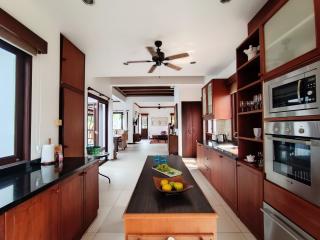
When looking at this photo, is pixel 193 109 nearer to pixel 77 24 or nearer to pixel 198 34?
pixel 198 34

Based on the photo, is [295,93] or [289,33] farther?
[289,33]

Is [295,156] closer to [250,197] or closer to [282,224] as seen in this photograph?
[282,224]

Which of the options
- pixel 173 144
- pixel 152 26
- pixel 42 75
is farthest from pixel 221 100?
pixel 173 144

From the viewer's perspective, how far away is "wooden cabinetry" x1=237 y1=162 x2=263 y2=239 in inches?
86.0

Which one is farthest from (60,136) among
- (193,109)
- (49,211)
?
(193,109)

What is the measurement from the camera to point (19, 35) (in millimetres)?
1999

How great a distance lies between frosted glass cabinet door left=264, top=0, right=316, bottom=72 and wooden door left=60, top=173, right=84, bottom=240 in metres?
2.29

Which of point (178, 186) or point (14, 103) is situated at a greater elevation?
point (14, 103)

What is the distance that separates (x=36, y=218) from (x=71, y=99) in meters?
2.15

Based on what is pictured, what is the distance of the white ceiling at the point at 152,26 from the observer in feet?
7.89

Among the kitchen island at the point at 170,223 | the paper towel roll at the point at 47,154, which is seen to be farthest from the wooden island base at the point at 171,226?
the paper towel roll at the point at 47,154

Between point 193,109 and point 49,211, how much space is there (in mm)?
6720

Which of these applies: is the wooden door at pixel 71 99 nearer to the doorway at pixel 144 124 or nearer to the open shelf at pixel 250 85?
the open shelf at pixel 250 85

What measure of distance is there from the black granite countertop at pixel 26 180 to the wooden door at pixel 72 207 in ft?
0.35
